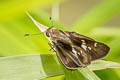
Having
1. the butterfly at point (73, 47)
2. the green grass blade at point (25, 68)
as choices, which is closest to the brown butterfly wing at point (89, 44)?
the butterfly at point (73, 47)

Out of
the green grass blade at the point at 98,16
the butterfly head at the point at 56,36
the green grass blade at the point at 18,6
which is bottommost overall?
the green grass blade at the point at 98,16

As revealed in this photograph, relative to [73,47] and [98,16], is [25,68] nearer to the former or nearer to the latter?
[73,47]

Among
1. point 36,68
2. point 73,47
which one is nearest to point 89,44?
point 73,47

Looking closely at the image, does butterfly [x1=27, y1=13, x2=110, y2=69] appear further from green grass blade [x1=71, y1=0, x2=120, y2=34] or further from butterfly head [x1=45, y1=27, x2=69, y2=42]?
green grass blade [x1=71, y1=0, x2=120, y2=34]

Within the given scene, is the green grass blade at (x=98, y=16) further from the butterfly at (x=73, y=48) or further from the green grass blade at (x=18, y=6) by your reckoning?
the green grass blade at (x=18, y=6)

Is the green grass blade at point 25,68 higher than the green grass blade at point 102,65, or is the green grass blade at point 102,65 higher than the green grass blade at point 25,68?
the green grass blade at point 25,68

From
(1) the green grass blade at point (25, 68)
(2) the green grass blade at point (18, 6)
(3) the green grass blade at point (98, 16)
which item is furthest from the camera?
(3) the green grass blade at point (98, 16)

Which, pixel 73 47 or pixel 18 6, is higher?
pixel 18 6
